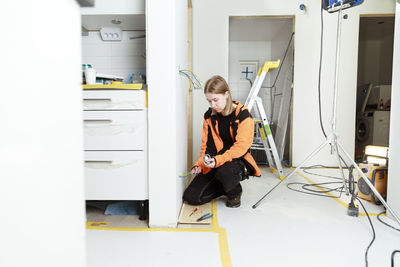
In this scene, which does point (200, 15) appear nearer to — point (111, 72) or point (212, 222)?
point (111, 72)

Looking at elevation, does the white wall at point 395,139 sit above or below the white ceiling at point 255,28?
below

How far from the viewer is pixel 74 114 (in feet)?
1.51

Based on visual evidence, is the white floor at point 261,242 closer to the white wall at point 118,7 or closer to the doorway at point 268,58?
the white wall at point 118,7

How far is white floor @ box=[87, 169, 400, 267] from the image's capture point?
49.6 inches

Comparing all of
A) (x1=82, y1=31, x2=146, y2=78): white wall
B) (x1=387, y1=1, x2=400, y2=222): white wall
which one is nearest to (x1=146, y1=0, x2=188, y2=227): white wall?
(x1=82, y1=31, x2=146, y2=78): white wall

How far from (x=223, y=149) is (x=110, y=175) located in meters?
0.91

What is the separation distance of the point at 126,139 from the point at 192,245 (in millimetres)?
750

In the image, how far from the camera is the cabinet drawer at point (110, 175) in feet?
5.53

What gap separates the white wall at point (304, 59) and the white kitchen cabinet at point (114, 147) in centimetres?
185

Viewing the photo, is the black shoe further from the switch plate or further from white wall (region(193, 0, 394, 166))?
the switch plate

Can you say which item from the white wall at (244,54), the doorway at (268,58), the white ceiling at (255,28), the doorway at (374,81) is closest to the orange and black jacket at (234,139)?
the doorway at (268,58)

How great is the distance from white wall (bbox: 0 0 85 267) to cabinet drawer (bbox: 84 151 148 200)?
1.21 m

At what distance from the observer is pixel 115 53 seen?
8.10ft

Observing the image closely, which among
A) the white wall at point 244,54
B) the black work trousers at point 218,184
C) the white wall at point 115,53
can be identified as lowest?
the black work trousers at point 218,184
